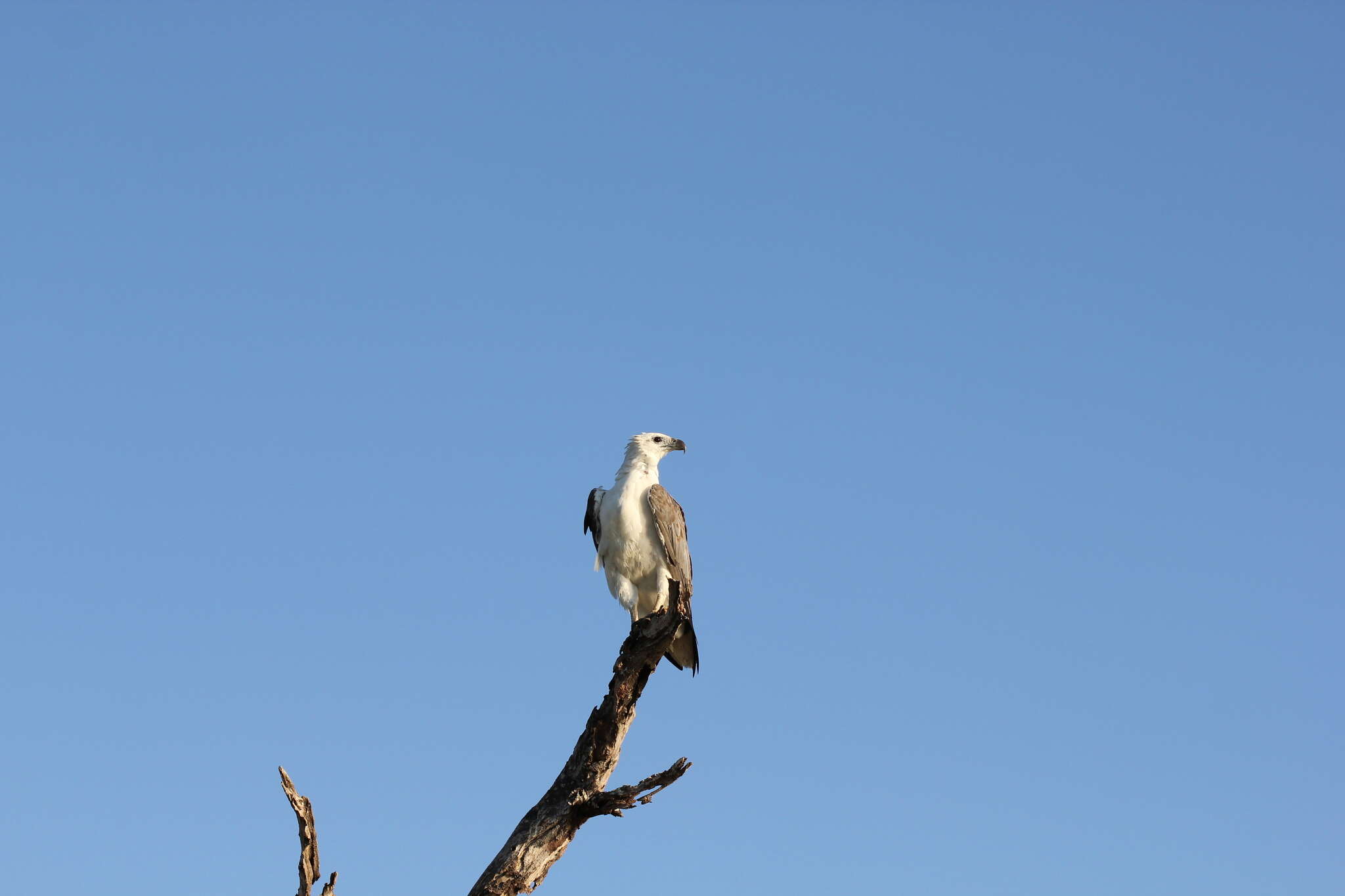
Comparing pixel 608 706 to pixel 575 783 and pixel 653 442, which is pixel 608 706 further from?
pixel 653 442

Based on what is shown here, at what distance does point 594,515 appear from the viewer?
600 inches

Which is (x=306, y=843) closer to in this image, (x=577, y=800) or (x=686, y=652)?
(x=577, y=800)

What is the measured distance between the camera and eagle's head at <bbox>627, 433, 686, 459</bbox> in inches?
608

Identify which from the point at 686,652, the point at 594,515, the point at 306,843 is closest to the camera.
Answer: the point at 306,843

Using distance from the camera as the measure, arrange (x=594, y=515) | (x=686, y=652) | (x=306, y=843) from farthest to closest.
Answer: (x=594, y=515) → (x=686, y=652) → (x=306, y=843)

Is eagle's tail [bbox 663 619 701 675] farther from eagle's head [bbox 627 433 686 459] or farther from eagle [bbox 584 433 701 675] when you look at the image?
eagle's head [bbox 627 433 686 459]

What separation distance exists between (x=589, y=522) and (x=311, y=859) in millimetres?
6463

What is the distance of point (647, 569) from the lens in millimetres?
14539

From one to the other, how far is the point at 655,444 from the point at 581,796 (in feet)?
19.0

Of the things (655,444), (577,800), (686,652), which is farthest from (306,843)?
(655,444)

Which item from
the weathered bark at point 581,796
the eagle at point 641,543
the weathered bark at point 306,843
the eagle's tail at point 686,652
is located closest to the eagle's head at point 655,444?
the eagle at point 641,543

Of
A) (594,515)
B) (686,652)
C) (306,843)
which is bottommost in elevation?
(306,843)

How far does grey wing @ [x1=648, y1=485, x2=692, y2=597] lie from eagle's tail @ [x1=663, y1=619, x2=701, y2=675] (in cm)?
73

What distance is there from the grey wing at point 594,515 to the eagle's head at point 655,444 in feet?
2.23
